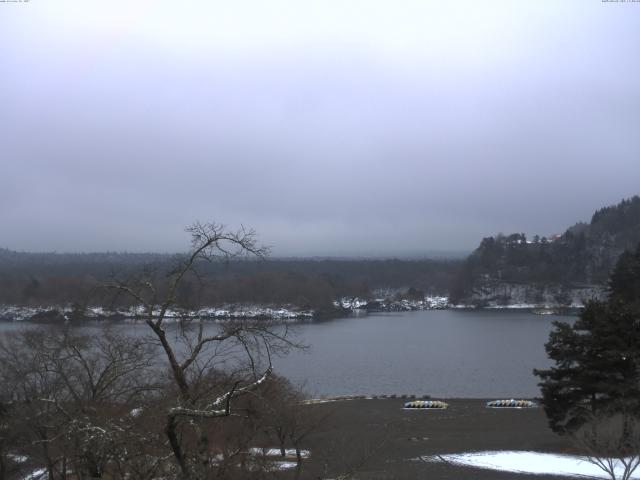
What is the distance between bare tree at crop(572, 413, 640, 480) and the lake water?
8.49m

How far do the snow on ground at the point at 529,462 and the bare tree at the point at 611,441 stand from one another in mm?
955

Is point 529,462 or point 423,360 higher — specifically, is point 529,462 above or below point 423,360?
above

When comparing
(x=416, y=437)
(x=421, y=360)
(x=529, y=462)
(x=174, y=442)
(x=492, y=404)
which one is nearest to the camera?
(x=174, y=442)

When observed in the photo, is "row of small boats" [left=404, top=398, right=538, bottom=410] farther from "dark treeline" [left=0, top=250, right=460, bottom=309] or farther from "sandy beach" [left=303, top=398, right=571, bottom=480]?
"dark treeline" [left=0, top=250, right=460, bottom=309]

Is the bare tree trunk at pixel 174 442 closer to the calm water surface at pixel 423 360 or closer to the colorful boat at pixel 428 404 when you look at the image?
the calm water surface at pixel 423 360

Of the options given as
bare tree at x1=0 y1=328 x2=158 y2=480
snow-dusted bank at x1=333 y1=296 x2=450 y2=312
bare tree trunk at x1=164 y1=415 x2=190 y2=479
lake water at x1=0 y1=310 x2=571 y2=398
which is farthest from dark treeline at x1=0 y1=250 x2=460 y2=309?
bare tree trunk at x1=164 y1=415 x2=190 y2=479

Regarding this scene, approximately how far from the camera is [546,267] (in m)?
98.0

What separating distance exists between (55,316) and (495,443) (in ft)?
107

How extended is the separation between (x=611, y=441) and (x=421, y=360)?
27.1m

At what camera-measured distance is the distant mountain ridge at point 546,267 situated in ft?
306

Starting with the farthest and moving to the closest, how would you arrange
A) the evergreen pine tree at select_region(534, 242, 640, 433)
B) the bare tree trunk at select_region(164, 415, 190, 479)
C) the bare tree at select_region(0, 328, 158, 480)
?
the evergreen pine tree at select_region(534, 242, 640, 433)
the bare tree at select_region(0, 328, 158, 480)
the bare tree trunk at select_region(164, 415, 190, 479)

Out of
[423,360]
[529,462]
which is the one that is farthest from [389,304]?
[529,462]

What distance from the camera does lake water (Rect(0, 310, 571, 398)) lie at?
29.3 m

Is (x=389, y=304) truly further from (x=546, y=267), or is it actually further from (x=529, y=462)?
(x=529, y=462)
